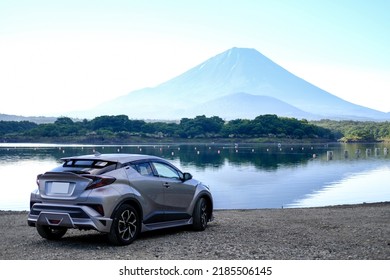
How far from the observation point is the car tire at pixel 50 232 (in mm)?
12633

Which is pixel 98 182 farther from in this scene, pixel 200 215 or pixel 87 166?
pixel 200 215

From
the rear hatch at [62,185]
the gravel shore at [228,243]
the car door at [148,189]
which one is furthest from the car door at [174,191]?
the rear hatch at [62,185]

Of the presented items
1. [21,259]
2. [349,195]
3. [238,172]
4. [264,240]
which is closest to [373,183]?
[349,195]

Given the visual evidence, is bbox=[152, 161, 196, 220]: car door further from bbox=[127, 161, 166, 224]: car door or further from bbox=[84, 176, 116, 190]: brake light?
bbox=[84, 176, 116, 190]: brake light

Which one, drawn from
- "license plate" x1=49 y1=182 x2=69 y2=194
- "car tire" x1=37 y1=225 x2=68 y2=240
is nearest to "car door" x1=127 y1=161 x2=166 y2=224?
"license plate" x1=49 y1=182 x2=69 y2=194

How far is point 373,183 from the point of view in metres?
51.7

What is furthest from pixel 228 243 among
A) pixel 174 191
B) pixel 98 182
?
pixel 98 182

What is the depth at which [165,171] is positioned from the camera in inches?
539

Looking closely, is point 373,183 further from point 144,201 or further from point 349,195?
point 144,201

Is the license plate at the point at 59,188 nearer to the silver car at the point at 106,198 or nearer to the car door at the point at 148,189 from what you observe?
the silver car at the point at 106,198

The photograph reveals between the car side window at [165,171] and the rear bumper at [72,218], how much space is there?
2.31 meters

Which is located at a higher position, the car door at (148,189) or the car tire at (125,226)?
the car door at (148,189)

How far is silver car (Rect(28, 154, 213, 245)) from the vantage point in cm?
1159
